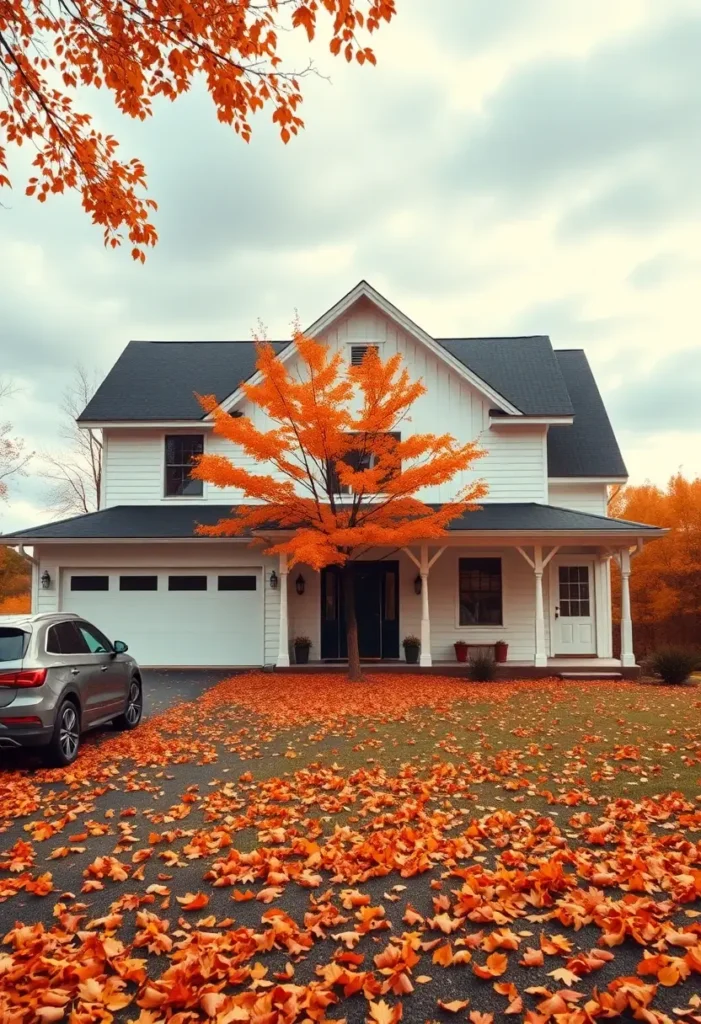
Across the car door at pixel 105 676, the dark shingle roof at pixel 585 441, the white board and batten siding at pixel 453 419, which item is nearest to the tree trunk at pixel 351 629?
the white board and batten siding at pixel 453 419

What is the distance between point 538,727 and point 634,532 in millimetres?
7957

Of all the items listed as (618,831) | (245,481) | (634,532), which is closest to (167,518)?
(245,481)

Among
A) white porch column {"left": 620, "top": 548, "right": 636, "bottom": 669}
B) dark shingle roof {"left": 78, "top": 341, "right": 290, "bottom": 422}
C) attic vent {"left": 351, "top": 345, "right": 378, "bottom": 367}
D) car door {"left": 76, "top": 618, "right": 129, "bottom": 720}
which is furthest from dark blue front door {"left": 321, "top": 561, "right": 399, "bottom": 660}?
car door {"left": 76, "top": 618, "right": 129, "bottom": 720}

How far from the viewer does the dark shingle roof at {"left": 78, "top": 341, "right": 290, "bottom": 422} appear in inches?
812

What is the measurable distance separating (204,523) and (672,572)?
2559 centimetres

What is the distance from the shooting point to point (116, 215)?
22.3ft

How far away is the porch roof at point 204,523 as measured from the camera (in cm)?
1739

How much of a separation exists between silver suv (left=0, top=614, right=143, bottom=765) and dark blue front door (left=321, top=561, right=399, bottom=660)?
9806 mm

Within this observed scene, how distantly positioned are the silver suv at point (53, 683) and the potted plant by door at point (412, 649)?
972 cm

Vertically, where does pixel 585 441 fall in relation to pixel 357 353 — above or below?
below

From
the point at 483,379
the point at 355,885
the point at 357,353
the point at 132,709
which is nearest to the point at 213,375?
the point at 357,353

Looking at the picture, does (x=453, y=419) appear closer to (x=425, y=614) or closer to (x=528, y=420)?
(x=528, y=420)

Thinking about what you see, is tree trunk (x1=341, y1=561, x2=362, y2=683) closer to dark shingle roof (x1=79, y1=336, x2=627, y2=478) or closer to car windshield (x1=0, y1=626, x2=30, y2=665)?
dark shingle roof (x1=79, y1=336, x2=627, y2=478)

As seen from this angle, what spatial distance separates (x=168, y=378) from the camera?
22359mm
